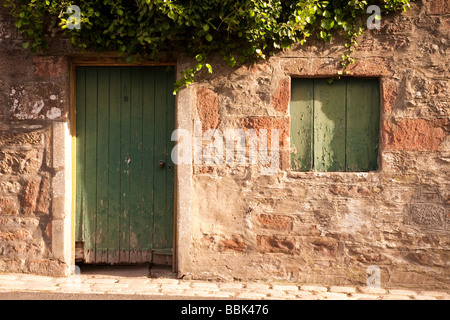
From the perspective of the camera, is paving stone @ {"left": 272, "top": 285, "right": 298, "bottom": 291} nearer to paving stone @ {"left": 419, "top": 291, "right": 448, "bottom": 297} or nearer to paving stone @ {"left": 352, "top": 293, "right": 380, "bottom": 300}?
paving stone @ {"left": 352, "top": 293, "right": 380, "bottom": 300}

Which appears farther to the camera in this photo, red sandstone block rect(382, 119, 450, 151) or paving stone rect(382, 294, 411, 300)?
red sandstone block rect(382, 119, 450, 151)

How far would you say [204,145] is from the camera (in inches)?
192

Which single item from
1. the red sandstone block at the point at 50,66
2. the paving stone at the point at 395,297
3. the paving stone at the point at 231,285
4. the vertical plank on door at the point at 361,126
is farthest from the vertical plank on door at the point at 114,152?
the paving stone at the point at 395,297

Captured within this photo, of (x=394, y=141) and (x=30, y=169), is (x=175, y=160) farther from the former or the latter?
(x=394, y=141)

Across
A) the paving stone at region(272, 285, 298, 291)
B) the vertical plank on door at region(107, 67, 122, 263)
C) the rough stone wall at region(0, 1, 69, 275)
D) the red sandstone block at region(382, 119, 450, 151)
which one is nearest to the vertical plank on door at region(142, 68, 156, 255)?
the vertical plank on door at region(107, 67, 122, 263)

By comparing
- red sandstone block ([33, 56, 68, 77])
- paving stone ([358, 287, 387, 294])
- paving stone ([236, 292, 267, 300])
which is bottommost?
paving stone ([358, 287, 387, 294])

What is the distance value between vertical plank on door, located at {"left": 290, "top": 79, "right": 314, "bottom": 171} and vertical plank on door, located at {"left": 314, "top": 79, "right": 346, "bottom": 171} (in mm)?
60

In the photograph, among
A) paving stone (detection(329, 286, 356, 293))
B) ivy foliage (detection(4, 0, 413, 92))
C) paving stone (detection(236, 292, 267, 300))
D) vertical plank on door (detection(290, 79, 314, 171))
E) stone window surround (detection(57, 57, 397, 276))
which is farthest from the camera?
vertical plank on door (detection(290, 79, 314, 171))

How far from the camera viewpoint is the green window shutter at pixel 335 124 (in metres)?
4.95

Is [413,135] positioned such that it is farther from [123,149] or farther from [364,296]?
[123,149]

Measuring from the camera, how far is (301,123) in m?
4.97

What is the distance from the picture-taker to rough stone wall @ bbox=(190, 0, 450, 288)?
4777 millimetres

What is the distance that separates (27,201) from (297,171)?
2707 mm

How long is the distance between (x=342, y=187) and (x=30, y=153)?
3.10 meters
